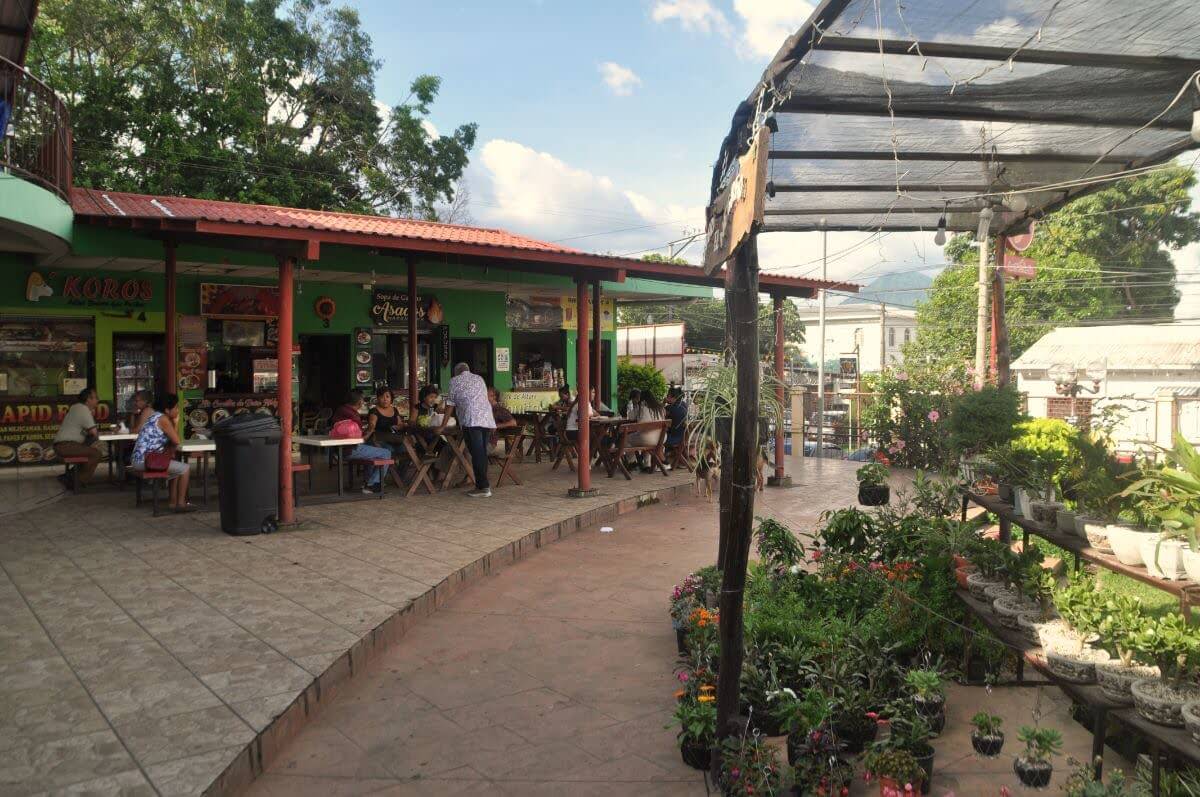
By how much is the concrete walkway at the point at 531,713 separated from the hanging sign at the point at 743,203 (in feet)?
7.27

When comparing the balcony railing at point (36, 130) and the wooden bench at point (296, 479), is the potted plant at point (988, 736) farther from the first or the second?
the balcony railing at point (36, 130)

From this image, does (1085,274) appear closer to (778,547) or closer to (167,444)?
(778,547)

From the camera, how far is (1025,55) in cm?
410

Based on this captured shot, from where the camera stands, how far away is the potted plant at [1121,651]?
306 centimetres

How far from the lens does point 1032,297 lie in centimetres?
2794

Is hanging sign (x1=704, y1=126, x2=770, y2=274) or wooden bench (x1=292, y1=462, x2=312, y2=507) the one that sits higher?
hanging sign (x1=704, y1=126, x2=770, y2=274)

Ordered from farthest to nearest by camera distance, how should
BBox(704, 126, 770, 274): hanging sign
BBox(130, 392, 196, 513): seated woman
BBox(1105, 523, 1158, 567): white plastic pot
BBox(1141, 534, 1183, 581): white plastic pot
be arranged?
BBox(130, 392, 196, 513): seated woman, BBox(1105, 523, 1158, 567): white plastic pot, BBox(1141, 534, 1183, 581): white plastic pot, BBox(704, 126, 770, 274): hanging sign

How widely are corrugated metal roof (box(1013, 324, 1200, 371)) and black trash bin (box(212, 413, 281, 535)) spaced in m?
24.3

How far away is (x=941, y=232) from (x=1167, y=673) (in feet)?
16.0

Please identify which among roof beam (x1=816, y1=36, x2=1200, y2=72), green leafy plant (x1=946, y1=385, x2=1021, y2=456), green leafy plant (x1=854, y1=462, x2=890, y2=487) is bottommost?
green leafy plant (x1=854, y1=462, x2=890, y2=487)

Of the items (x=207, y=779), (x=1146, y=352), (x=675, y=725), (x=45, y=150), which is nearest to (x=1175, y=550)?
(x=675, y=725)

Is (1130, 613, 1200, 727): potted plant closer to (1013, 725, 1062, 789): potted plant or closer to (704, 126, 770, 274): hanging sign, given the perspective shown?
(1013, 725, 1062, 789): potted plant

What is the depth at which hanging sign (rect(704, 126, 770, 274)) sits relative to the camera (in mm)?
2936

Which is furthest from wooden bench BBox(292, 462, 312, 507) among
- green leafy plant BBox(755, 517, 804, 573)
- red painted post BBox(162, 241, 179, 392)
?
green leafy plant BBox(755, 517, 804, 573)
